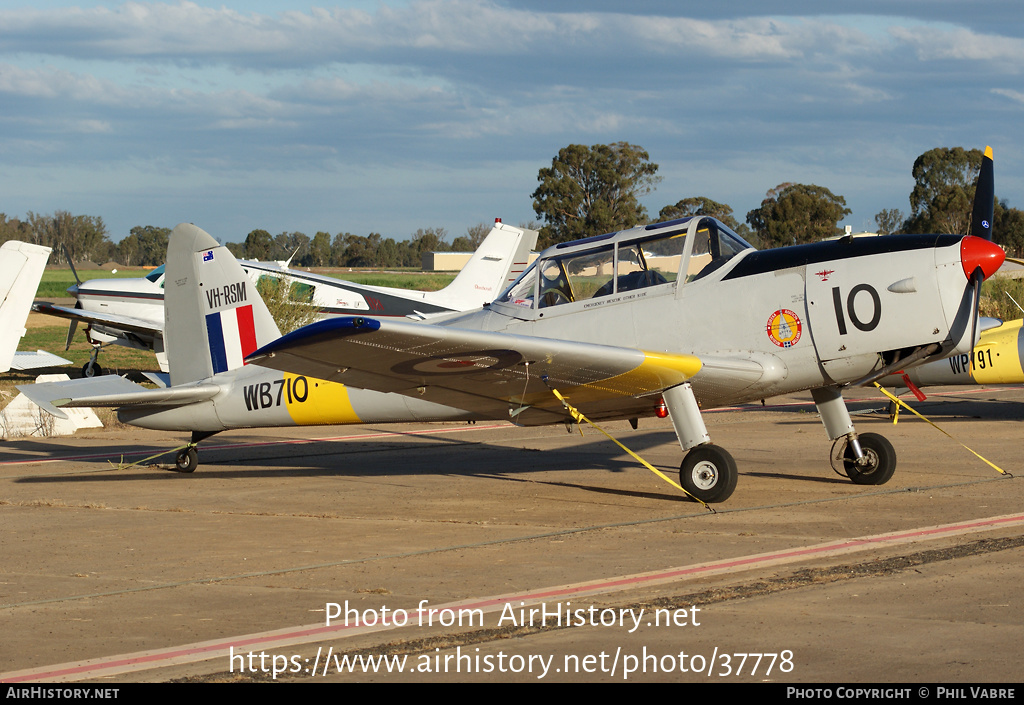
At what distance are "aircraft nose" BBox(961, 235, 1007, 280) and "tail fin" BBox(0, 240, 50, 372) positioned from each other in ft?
38.5

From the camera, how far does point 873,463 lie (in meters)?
9.27

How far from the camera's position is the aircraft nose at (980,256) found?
313 inches

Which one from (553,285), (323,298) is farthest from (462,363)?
(323,298)

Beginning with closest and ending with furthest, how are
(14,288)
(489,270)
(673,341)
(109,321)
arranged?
(673,341), (14,288), (109,321), (489,270)

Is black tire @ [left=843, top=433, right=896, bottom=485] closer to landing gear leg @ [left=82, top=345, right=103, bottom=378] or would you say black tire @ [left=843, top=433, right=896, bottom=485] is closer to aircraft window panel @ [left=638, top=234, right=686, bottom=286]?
aircraft window panel @ [left=638, top=234, right=686, bottom=286]

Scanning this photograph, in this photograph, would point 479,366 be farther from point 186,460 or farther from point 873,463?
point 186,460

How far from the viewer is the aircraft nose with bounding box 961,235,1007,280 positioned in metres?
7.94

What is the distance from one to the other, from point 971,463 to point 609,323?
181 inches

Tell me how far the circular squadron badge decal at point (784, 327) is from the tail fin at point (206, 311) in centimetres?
534

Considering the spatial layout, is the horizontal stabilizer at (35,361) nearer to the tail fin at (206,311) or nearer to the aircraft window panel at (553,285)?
the tail fin at (206,311)

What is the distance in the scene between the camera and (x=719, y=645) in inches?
170

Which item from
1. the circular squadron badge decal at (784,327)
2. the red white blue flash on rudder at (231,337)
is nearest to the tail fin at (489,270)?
Answer: the red white blue flash on rudder at (231,337)

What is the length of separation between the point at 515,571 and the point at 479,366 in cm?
221

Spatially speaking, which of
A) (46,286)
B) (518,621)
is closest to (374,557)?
(518,621)
